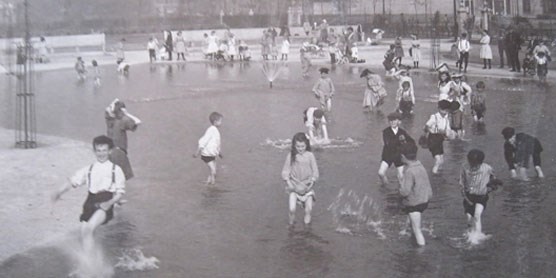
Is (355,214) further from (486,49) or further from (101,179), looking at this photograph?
(486,49)

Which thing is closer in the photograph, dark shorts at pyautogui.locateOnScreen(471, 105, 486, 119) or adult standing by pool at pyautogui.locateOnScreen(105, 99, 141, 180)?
adult standing by pool at pyautogui.locateOnScreen(105, 99, 141, 180)

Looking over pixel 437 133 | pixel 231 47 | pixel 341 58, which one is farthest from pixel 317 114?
pixel 231 47

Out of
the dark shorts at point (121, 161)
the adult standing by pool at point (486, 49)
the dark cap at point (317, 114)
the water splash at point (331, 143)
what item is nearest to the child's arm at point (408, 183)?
the dark shorts at point (121, 161)

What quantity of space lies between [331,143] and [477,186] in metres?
5.68

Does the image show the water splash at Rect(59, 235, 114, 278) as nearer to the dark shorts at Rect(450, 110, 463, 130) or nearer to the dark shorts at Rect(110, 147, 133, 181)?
the dark shorts at Rect(110, 147, 133, 181)

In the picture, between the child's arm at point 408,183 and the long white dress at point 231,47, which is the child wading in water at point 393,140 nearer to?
the child's arm at point 408,183

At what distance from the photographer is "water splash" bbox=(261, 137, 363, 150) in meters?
12.9

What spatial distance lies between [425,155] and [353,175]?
179cm

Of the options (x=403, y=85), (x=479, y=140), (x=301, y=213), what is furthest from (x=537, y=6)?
(x=301, y=213)

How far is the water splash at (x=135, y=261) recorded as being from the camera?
267 inches

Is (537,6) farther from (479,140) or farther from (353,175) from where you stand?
(353,175)

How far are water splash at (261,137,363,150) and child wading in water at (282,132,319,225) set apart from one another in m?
4.69

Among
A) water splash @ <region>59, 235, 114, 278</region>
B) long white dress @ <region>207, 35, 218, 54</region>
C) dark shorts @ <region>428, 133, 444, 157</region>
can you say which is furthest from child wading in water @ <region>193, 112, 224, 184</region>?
long white dress @ <region>207, 35, 218, 54</region>

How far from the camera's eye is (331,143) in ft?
43.3
